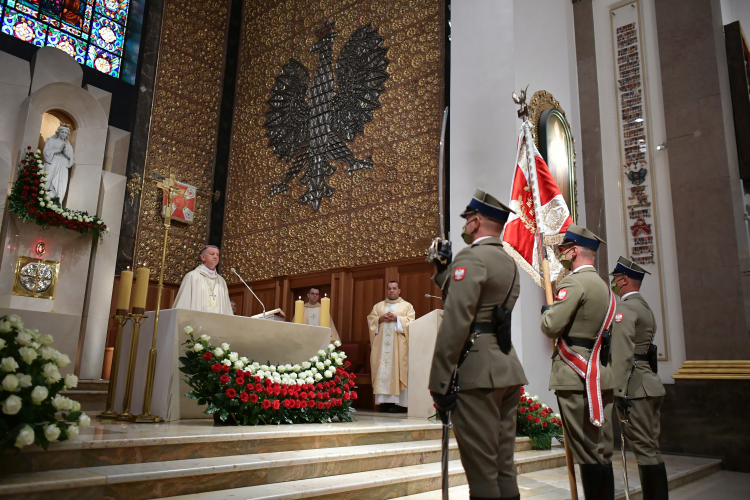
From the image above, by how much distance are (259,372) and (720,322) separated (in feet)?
17.1

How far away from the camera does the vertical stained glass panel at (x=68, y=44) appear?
955 cm

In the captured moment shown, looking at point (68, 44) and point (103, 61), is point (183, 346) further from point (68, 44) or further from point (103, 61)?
point (68, 44)

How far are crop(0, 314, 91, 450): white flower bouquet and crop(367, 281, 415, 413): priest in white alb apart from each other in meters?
4.86

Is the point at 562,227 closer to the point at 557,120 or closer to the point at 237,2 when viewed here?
the point at 557,120

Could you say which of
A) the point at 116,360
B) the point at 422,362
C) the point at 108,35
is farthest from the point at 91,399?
the point at 108,35

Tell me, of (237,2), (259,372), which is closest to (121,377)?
(259,372)

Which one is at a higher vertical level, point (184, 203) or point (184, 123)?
point (184, 123)

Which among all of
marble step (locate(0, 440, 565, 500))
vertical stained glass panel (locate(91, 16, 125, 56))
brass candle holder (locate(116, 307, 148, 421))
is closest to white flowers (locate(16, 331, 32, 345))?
marble step (locate(0, 440, 565, 500))

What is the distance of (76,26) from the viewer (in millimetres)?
9875

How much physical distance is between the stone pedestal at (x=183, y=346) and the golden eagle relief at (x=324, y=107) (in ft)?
14.4

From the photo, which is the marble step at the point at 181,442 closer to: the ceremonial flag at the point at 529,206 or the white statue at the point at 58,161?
the ceremonial flag at the point at 529,206

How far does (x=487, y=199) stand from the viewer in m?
2.84

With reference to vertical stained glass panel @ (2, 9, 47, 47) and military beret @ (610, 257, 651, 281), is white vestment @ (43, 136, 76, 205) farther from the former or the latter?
military beret @ (610, 257, 651, 281)

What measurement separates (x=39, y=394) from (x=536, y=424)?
172 inches
